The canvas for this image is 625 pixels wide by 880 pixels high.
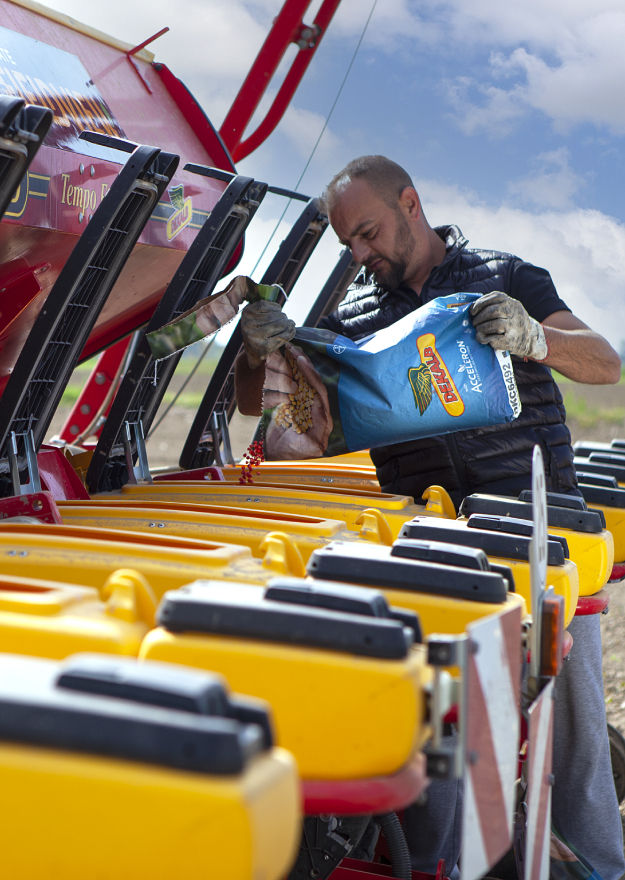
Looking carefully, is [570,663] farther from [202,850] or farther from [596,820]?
[202,850]

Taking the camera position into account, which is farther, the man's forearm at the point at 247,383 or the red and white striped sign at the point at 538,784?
the man's forearm at the point at 247,383

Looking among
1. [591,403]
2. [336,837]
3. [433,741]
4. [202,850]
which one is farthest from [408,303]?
[591,403]

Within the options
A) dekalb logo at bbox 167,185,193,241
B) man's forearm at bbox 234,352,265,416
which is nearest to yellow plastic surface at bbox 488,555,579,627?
man's forearm at bbox 234,352,265,416

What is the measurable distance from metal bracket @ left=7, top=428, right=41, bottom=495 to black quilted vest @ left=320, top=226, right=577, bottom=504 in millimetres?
1209

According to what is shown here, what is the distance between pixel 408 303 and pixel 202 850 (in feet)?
8.56

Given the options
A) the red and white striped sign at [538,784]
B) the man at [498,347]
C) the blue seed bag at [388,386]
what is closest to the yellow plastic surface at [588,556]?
the man at [498,347]

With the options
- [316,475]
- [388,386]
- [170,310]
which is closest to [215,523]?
[388,386]

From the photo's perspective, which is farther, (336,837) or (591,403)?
(591,403)

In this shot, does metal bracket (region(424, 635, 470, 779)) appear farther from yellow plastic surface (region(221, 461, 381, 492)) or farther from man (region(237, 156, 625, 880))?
yellow plastic surface (region(221, 461, 381, 492))

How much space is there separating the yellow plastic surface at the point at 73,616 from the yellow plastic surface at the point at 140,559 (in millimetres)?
135

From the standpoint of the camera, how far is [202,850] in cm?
93

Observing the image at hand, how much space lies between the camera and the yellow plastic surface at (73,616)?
1.27m

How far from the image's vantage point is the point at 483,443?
10.3 feet

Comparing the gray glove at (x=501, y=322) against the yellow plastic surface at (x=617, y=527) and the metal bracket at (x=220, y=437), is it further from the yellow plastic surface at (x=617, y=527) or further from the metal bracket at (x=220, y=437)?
the metal bracket at (x=220, y=437)
